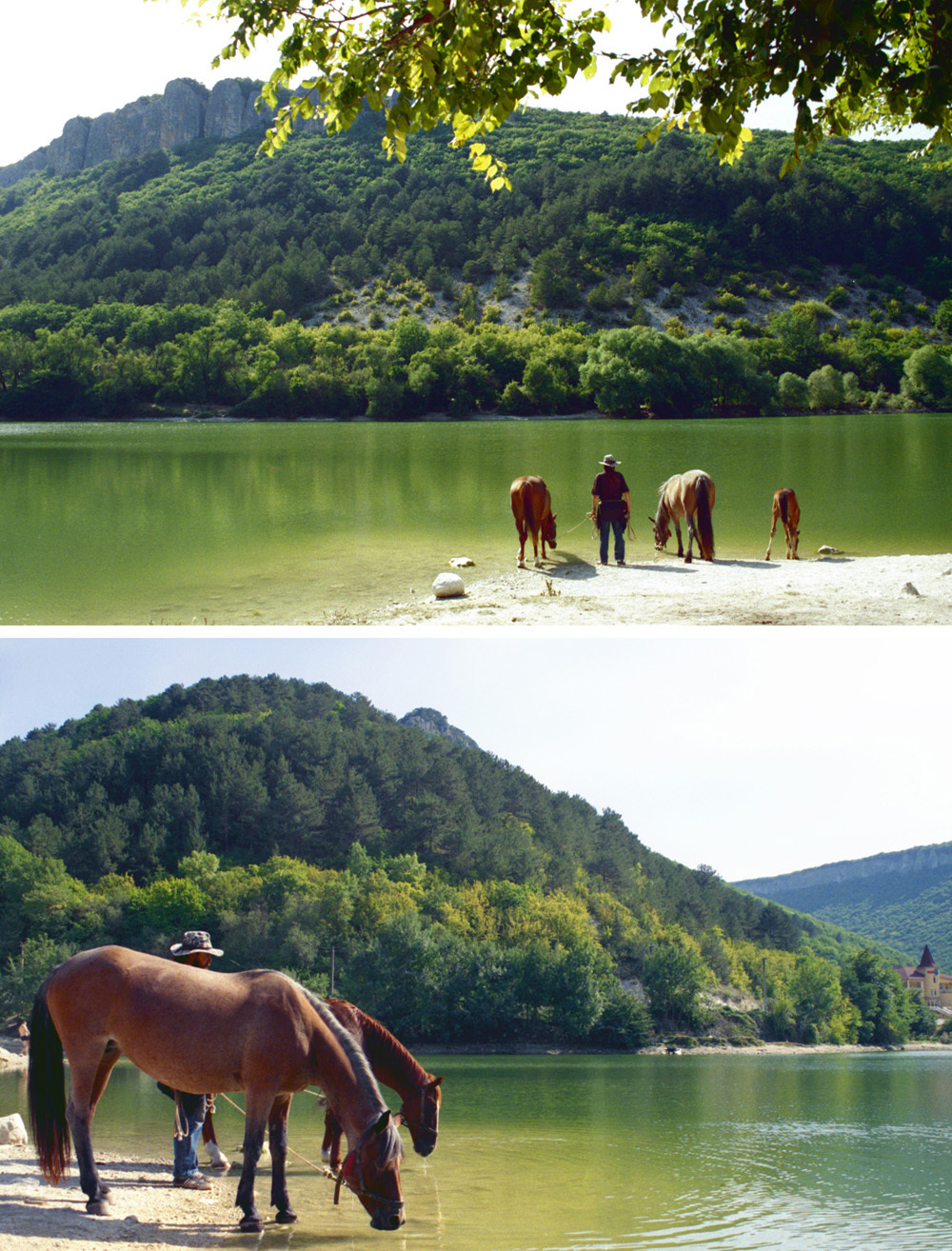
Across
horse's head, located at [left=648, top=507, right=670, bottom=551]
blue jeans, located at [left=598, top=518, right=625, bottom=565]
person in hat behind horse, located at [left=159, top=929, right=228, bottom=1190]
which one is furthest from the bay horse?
horse's head, located at [left=648, top=507, right=670, bottom=551]

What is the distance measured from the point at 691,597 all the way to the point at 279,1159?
1047cm

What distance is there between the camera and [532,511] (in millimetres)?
19234

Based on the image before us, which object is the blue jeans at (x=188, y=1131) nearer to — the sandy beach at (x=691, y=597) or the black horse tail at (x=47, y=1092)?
the black horse tail at (x=47, y=1092)

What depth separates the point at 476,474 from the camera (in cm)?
3966

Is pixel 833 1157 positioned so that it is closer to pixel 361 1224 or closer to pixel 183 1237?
pixel 361 1224

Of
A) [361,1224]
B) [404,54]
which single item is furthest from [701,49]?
[361,1224]

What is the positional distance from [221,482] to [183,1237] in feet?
109

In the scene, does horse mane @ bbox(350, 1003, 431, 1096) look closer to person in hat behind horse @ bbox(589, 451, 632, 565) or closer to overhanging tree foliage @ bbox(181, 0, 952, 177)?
overhanging tree foliage @ bbox(181, 0, 952, 177)

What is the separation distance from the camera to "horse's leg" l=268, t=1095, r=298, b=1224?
25.2 ft

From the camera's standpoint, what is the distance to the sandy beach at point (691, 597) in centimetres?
1440

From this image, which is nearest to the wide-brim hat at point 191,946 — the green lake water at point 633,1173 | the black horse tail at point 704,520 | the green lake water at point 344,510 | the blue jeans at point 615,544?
the green lake water at point 633,1173

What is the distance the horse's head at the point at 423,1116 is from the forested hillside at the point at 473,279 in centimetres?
8206

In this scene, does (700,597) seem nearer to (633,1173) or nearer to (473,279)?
(633,1173)

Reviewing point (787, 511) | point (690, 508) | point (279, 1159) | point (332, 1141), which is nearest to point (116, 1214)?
point (279, 1159)
